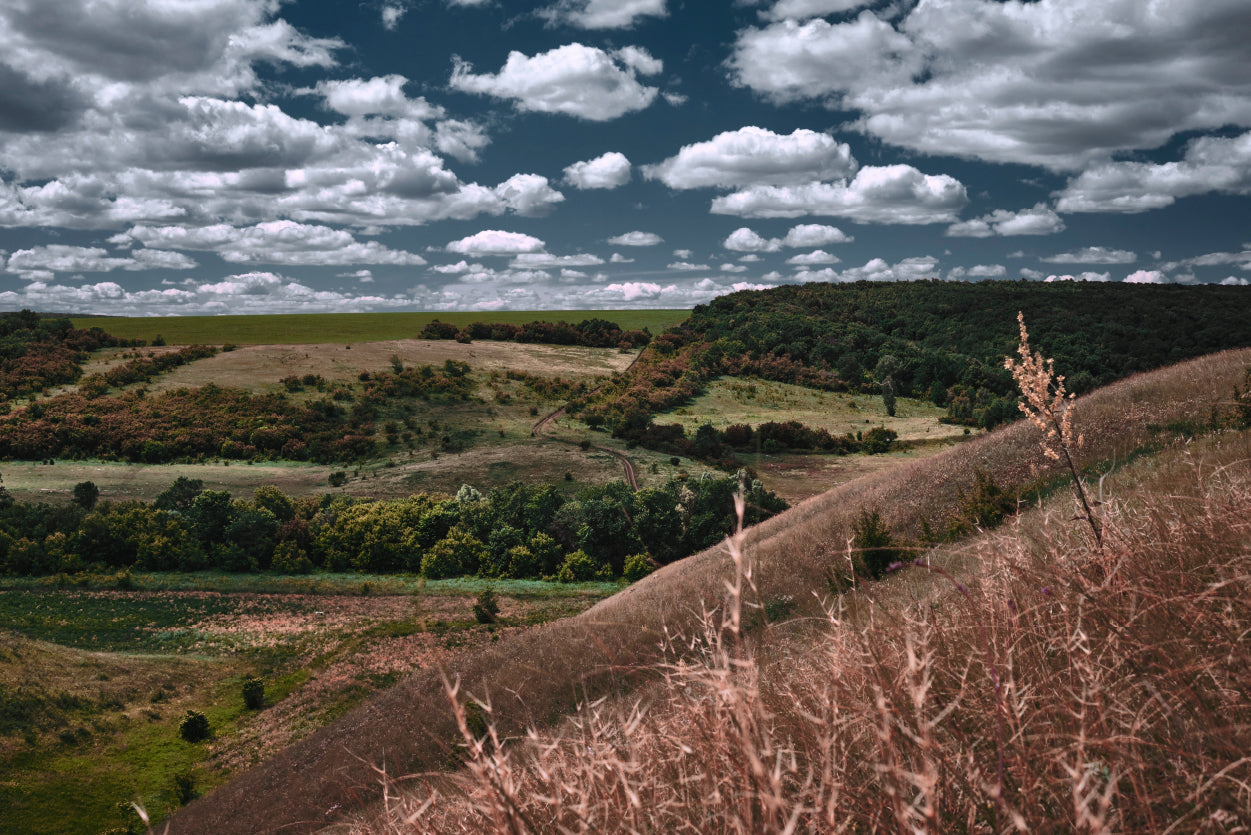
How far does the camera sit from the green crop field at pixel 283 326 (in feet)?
439

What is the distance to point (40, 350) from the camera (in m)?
96.6

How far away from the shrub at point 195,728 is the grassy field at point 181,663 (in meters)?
0.41

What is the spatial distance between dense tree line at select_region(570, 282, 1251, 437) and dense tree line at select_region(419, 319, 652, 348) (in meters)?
12.1

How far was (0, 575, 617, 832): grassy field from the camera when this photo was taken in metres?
25.6

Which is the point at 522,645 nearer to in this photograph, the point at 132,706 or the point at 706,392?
the point at 132,706

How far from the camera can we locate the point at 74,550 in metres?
51.9

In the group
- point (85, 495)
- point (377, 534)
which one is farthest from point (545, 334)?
point (85, 495)

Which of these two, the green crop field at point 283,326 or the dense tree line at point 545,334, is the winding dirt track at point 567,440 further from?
the green crop field at point 283,326

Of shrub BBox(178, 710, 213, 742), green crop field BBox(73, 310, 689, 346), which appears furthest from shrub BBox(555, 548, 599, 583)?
green crop field BBox(73, 310, 689, 346)

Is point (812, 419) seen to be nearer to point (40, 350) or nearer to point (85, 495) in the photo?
point (85, 495)

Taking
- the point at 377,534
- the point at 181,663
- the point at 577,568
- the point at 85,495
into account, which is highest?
the point at 85,495

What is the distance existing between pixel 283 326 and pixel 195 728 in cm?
14886

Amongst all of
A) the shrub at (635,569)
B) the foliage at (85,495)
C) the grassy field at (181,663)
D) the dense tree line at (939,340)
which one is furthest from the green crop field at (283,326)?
the shrub at (635,569)

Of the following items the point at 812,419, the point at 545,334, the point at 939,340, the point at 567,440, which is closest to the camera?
the point at 567,440
